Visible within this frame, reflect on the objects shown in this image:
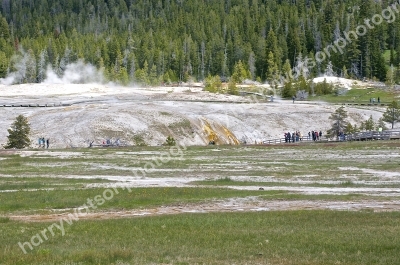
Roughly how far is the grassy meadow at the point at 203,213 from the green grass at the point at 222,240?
0.11ft

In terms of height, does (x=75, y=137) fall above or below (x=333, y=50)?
below

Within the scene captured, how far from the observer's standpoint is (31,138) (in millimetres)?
87750

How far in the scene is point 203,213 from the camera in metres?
26.5

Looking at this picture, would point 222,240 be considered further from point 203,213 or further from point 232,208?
point 232,208

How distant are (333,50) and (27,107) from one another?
114740 millimetres

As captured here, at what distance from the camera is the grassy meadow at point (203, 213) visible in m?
17.3

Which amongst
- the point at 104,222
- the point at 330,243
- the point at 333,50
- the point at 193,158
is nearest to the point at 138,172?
the point at 193,158

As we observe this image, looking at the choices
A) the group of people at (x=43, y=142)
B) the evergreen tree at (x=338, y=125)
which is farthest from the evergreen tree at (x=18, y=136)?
the evergreen tree at (x=338, y=125)

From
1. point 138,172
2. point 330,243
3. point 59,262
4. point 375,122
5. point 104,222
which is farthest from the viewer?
point 375,122

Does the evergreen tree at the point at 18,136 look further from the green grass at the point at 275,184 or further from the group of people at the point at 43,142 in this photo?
the green grass at the point at 275,184

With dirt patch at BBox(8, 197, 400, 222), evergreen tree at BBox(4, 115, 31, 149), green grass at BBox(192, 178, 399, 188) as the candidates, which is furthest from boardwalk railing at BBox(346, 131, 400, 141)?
dirt patch at BBox(8, 197, 400, 222)

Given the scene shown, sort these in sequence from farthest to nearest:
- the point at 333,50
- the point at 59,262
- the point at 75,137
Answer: the point at 333,50, the point at 75,137, the point at 59,262

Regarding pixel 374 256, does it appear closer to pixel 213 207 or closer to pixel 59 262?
pixel 59 262

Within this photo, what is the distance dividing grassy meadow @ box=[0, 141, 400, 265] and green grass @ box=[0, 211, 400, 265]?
0.03 m
